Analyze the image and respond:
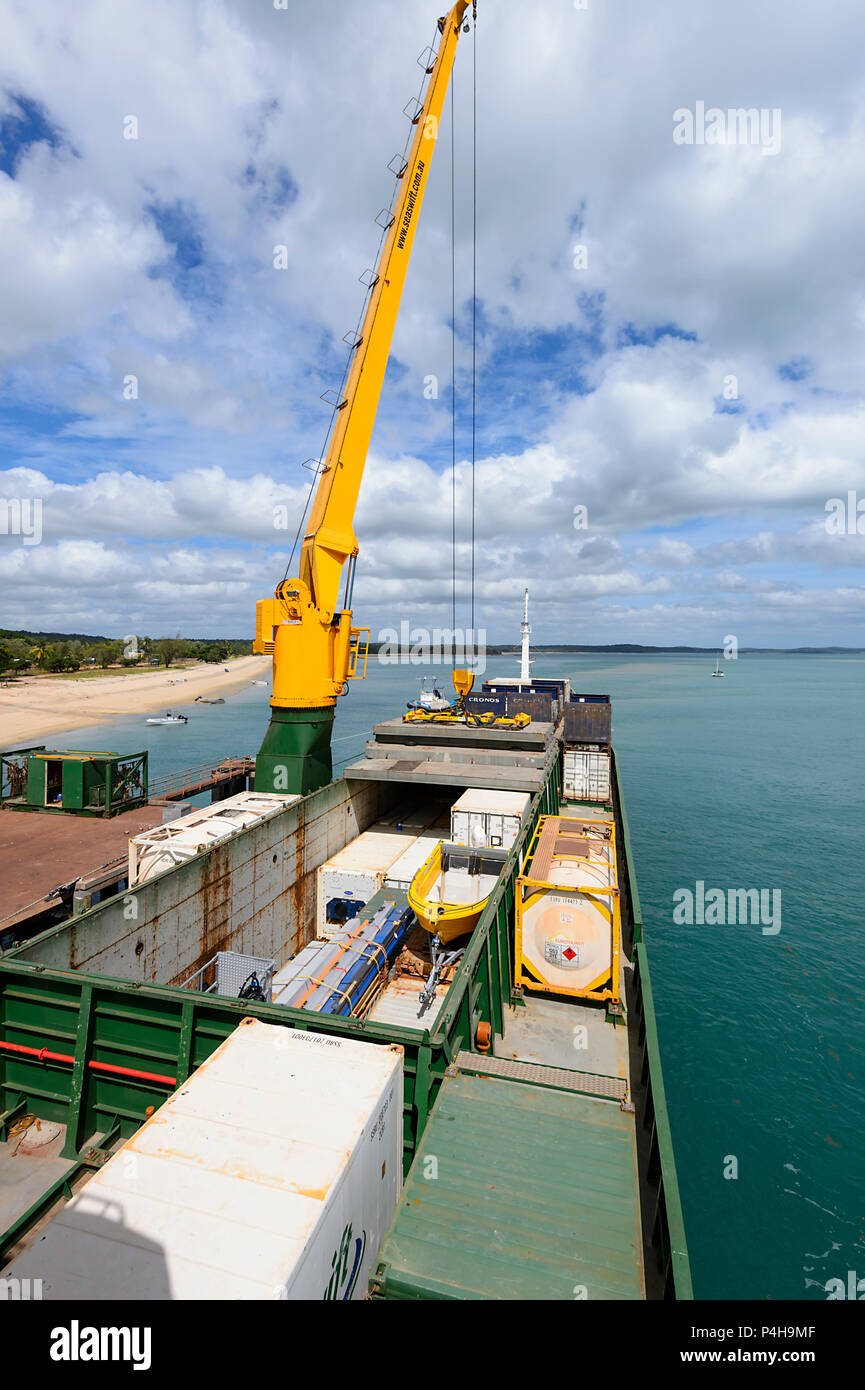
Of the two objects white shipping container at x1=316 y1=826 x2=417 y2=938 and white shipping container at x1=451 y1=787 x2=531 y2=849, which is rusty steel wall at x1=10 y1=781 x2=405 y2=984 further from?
white shipping container at x1=451 y1=787 x2=531 y2=849

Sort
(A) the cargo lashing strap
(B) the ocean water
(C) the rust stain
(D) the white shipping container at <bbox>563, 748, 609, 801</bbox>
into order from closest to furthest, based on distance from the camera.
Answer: (B) the ocean water → (A) the cargo lashing strap → (C) the rust stain → (D) the white shipping container at <bbox>563, 748, 609, 801</bbox>

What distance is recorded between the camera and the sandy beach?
298 feet

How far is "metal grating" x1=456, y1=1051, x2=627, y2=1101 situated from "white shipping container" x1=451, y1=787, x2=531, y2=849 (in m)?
12.4

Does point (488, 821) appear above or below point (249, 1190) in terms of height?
below

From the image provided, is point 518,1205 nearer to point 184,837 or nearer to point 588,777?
point 184,837

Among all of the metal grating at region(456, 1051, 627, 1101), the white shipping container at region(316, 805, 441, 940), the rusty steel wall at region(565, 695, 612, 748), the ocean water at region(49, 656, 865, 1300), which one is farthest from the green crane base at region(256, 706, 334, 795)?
the rusty steel wall at region(565, 695, 612, 748)

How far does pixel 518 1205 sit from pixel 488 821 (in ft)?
51.4

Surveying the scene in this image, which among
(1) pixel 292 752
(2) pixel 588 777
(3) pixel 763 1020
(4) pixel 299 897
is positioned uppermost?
(1) pixel 292 752

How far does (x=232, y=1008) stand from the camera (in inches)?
357

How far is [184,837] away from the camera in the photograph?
17719mm

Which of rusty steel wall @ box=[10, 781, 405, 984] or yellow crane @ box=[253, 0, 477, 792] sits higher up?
yellow crane @ box=[253, 0, 477, 792]
